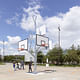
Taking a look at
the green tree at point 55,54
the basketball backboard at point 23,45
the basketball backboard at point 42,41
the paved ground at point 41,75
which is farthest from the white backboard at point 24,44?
the green tree at point 55,54

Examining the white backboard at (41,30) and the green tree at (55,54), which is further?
the green tree at (55,54)

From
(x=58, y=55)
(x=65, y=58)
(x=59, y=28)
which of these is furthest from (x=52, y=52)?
(x=59, y=28)

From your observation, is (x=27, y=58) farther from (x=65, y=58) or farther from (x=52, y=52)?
(x=65, y=58)

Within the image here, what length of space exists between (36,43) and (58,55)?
24369mm

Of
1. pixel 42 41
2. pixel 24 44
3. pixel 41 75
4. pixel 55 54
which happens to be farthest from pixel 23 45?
pixel 55 54

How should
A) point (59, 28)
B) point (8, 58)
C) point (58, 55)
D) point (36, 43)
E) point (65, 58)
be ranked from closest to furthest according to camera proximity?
1. point (36, 43)
2. point (59, 28)
3. point (58, 55)
4. point (65, 58)
5. point (8, 58)

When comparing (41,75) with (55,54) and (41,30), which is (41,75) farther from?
(55,54)

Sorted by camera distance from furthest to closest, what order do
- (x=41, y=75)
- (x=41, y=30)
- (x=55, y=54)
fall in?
(x=55, y=54) → (x=41, y=30) → (x=41, y=75)

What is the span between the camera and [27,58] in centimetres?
2123

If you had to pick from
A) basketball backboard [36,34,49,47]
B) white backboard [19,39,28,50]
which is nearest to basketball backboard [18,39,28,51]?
white backboard [19,39,28,50]

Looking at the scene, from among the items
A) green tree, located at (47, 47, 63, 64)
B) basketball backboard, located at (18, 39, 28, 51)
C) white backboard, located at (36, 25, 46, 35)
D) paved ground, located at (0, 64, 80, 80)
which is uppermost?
white backboard, located at (36, 25, 46, 35)

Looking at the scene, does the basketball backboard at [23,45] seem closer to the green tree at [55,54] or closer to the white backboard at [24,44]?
the white backboard at [24,44]

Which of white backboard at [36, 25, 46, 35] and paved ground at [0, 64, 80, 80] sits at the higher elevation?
white backboard at [36, 25, 46, 35]

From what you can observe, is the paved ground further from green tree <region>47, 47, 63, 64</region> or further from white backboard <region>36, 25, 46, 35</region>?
green tree <region>47, 47, 63, 64</region>
